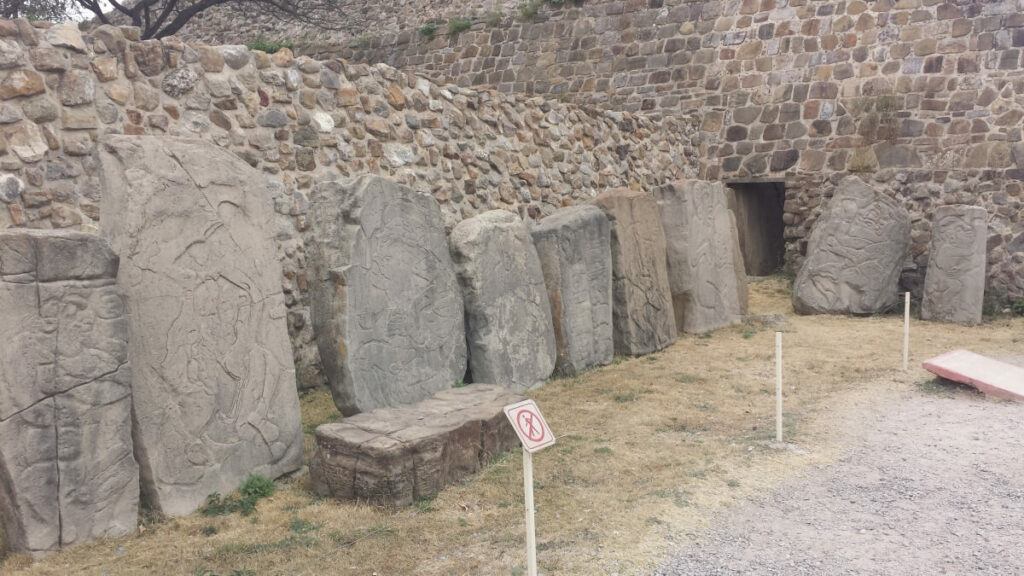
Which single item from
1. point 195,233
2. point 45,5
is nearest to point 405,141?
point 195,233

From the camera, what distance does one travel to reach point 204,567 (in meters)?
3.30

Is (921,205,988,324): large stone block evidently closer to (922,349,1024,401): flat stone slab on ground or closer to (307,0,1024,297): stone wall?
(307,0,1024,297): stone wall

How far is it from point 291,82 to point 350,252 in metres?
1.76

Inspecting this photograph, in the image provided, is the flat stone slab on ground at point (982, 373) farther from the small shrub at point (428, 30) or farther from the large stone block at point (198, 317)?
the small shrub at point (428, 30)

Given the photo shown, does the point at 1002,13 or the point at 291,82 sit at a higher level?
the point at 1002,13

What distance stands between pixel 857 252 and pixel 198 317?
7.52 metres

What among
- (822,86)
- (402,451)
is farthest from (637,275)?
(822,86)

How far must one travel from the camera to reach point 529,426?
313 cm

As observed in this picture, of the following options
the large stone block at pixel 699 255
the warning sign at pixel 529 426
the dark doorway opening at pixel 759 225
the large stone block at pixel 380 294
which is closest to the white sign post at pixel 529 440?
the warning sign at pixel 529 426

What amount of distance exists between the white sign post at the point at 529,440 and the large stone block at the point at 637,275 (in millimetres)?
4101

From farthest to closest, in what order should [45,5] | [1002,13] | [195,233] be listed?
[45,5] < [1002,13] < [195,233]

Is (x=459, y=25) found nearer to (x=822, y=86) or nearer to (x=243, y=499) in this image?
(x=822, y=86)

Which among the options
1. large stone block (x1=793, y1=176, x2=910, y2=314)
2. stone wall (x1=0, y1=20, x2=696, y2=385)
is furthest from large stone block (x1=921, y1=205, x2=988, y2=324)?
stone wall (x1=0, y1=20, x2=696, y2=385)

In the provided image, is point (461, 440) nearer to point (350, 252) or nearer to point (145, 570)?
point (350, 252)
